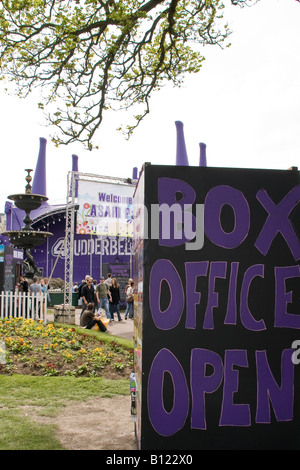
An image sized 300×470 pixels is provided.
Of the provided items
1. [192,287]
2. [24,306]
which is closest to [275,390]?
[192,287]

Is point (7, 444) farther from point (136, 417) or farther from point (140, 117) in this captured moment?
point (140, 117)

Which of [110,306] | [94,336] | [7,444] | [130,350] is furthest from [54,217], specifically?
[7,444]

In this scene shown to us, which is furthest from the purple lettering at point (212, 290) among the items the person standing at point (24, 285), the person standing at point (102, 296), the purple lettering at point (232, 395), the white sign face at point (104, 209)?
the person standing at point (24, 285)

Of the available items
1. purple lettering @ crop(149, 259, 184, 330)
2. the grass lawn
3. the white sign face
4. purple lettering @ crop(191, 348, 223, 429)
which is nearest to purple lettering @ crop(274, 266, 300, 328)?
purple lettering @ crop(191, 348, 223, 429)

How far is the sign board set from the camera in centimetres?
388

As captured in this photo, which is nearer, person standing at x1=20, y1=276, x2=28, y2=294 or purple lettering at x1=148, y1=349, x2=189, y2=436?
purple lettering at x1=148, y1=349, x2=189, y2=436

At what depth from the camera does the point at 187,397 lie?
12.7ft

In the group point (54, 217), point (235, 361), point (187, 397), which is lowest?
point (187, 397)

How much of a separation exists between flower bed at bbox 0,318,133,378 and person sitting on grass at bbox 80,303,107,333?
2.44 meters

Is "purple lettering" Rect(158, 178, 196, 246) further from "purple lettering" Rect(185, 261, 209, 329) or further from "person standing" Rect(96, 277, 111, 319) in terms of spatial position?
"person standing" Rect(96, 277, 111, 319)

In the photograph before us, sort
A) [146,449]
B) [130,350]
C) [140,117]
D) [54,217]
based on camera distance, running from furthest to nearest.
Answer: [54,217] < [140,117] < [130,350] < [146,449]

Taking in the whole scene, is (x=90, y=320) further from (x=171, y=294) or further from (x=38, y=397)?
(x=171, y=294)

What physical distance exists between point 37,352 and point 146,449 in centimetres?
636

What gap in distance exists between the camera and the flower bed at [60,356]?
8.46 meters
